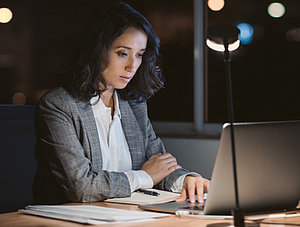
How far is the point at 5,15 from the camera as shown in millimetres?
3330

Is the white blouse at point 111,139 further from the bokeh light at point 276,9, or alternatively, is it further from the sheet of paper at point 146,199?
the bokeh light at point 276,9

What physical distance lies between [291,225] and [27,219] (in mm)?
721

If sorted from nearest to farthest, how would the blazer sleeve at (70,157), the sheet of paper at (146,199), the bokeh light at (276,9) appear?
the sheet of paper at (146,199) < the blazer sleeve at (70,157) < the bokeh light at (276,9)

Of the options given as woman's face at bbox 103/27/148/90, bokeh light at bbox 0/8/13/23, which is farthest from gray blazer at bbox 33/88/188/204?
bokeh light at bbox 0/8/13/23

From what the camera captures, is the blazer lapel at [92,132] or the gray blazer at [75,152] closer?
the gray blazer at [75,152]

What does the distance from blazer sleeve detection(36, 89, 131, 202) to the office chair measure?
1.77 ft

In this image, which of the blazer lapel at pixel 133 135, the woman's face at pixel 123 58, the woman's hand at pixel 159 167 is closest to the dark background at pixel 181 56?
the blazer lapel at pixel 133 135

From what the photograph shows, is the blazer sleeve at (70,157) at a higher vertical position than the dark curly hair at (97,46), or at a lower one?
lower

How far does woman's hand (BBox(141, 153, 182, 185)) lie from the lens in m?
1.96

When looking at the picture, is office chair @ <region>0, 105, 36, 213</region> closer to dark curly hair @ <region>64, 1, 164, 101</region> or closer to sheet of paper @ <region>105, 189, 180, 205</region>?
dark curly hair @ <region>64, 1, 164, 101</region>

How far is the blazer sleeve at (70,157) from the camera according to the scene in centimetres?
176

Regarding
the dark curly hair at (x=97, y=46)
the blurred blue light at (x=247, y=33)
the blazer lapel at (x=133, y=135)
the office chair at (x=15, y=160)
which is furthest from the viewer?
the blurred blue light at (x=247, y=33)

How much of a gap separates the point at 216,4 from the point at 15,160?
1663 millimetres

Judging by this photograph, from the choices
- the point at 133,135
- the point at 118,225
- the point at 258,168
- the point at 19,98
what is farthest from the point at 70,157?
the point at 19,98
